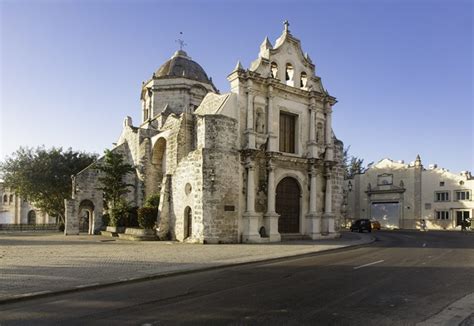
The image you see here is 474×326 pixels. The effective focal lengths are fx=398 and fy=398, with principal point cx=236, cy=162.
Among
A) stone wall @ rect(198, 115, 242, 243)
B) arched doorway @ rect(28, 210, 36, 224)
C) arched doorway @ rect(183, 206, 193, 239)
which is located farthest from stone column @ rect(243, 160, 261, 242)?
arched doorway @ rect(28, 210, 36, 224)

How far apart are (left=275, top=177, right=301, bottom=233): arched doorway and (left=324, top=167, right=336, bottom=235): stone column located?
204 cm

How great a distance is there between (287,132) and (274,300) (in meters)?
18.2

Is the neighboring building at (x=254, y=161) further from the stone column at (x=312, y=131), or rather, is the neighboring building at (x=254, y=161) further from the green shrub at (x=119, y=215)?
the green shrub at (x=119, y=215)

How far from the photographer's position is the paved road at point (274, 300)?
595 centimetres

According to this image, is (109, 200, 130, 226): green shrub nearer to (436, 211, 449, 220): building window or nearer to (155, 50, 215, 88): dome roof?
(155, 50, 215, 88): dome roof

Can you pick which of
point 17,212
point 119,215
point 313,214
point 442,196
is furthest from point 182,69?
point 17,212

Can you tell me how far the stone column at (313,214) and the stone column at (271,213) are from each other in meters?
2.86

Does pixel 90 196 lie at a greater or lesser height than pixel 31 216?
greater

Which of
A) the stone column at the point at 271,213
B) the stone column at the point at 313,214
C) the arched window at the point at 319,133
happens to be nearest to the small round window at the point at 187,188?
the stone column at the point at 271,213

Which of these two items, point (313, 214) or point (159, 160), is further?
point (159, 160)

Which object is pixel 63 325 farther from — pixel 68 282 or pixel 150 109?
pixel 150 109

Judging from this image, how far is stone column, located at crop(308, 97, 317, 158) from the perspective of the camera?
2459 cm

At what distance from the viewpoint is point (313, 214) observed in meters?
24.0

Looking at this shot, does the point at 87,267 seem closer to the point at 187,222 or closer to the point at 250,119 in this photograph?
the point at 187,222
